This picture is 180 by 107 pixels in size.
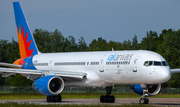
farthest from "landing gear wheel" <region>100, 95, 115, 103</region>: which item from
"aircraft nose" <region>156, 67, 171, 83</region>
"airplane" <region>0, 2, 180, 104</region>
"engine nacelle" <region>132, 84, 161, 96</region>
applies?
"aircraft nose" <region>156, 67, 171, 83</region>

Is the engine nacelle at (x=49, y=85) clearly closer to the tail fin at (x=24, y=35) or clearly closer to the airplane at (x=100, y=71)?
the airplane at (x=100, y=71)

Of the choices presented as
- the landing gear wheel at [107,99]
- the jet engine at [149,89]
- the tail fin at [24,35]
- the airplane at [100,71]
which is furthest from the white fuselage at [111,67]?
the tail fin at [24,35]

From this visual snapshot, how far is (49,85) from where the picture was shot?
85.6 ft

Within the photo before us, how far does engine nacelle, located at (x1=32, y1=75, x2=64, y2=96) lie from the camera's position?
85.0ft

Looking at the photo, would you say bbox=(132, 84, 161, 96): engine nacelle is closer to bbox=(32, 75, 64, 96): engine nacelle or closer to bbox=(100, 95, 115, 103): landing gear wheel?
bbox=(100, 95, 115, 103): landing gear wheel

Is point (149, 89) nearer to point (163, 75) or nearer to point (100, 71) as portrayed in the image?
point (163, 75)

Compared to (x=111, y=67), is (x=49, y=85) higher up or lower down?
lower down

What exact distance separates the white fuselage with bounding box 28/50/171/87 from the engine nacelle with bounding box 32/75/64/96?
146cm

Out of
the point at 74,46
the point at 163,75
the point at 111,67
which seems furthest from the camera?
the point at 74,46

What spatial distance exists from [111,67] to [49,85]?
4774 mm

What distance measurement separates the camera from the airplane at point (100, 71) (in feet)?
79.4

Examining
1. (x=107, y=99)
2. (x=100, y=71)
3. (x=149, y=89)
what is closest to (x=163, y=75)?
(x=149, y=89)

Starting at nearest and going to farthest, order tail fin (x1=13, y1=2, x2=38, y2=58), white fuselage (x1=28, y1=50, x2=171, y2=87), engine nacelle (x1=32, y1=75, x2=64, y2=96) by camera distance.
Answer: white fuselage (x1=28, y1=50, x2=171, y2=87) < engine nacelle (x1=32, y1=75, x2=64, y2=96) < tail fin (x1=13, y1=2, x2=38, y2=58)

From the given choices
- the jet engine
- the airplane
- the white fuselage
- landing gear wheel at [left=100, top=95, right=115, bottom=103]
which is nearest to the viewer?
the white fuselage
